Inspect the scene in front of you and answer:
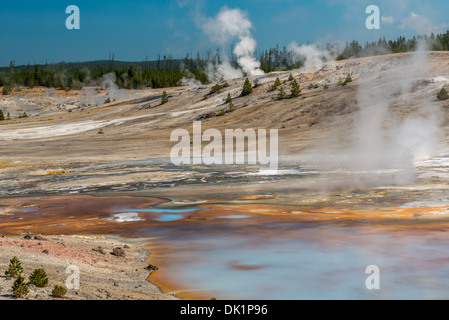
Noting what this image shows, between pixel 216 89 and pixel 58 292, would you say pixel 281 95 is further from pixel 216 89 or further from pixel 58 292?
pixel 58 292

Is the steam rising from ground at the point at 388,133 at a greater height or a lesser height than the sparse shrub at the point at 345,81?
lesser

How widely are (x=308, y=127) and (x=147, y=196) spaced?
23461mm

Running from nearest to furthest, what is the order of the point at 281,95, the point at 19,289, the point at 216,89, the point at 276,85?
the point at 19,289, the point at 281,95, the point at 276,85, the point at 216,89

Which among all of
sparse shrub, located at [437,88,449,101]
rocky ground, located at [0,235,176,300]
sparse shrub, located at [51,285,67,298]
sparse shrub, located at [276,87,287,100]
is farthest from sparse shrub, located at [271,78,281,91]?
sparse shrub, located at [51,285,67,298]

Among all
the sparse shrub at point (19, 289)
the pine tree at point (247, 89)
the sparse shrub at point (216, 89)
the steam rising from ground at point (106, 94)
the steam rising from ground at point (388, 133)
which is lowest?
the sparse shrub at point (19, 289)

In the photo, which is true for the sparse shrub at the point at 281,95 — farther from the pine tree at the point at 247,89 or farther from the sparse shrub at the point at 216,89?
the sparse shrub at the point at 216,89

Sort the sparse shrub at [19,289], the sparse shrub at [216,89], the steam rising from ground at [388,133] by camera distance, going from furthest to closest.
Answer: the sparse shrub at [216,89] → the steam rising from ground at [388,133] → the sparse shrub at [19,289]

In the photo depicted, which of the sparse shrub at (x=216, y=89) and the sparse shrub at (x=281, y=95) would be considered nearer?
the sparse shrub at (x=281, y=95)

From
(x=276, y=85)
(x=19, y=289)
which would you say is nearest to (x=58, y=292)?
(x=19, y=289)

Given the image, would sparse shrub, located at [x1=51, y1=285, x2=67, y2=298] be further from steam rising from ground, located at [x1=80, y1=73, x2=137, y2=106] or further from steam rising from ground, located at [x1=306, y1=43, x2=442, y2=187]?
steam rising from ground, located at [x1=80, y1=73, x2=137, y2=106]

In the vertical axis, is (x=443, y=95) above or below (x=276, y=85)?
below

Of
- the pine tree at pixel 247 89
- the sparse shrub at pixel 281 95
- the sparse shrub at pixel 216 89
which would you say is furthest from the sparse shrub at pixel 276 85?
the sparse shrub at pixel 216 89

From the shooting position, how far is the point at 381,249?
1146 centimetres
